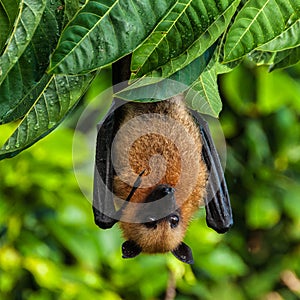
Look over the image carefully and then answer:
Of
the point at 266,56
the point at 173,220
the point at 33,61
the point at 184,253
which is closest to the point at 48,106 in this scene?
the point at 33,61

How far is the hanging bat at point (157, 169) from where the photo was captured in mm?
1652

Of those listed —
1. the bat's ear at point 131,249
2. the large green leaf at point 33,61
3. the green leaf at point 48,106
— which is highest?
the large green leaf at point 33,61

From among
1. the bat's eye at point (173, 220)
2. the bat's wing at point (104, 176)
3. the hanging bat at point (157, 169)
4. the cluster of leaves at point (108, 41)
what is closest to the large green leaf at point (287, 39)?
the cluster of leaves at point (108, 41)

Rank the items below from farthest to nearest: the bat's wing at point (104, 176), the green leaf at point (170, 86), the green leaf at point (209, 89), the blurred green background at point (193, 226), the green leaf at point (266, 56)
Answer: the blurred green background at point (193, 226) → the bat's wing at point (104, 176) → the green leaf at point (266, 56) → the green leaf at point (209, 89) → the green leaf at point (170, 86)

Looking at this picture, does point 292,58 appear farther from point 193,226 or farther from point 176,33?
point 193,226

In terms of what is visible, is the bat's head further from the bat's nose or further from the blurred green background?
the blurred green background

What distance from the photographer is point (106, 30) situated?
102cm

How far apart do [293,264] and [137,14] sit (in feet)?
11.1

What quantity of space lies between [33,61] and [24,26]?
80 millimetres

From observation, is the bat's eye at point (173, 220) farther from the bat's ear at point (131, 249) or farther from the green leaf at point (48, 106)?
the green leaf at point (48, 106)

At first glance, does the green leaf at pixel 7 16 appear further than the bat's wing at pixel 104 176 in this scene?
No

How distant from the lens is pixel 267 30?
1148mm

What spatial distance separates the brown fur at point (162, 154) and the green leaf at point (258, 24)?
1.54ft

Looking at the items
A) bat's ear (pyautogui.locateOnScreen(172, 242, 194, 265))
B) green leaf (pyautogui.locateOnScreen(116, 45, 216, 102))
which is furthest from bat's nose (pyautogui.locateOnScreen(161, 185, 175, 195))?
green leaf (pyautogui.locateOnScreen(116, 45, 216, 102))
